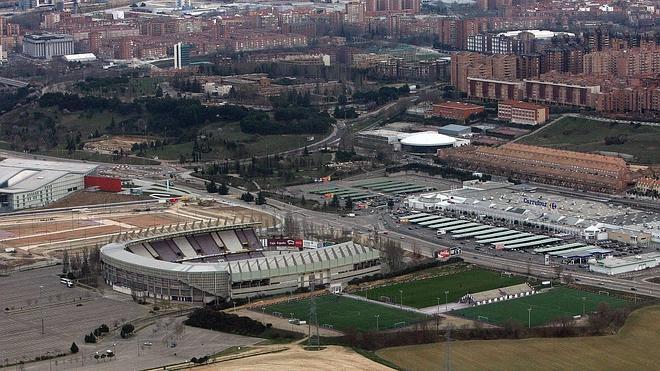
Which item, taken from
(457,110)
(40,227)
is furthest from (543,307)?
(457,110)

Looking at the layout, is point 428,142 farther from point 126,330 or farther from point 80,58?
point 80,58

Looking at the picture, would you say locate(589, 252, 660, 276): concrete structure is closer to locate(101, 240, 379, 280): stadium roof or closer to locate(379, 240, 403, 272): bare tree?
locate(379, 240, 403, 272): bare tree

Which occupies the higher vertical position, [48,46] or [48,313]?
[48,46]

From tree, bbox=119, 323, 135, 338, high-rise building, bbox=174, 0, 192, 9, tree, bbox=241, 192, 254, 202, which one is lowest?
tree, bbox=241, 192, 254, 202

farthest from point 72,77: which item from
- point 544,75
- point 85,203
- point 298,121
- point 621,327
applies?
point 621,327

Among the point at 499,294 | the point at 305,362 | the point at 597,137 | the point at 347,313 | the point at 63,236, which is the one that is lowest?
the point at 63,236

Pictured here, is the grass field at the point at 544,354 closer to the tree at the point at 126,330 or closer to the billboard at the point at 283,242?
the tree at the point at 126,330

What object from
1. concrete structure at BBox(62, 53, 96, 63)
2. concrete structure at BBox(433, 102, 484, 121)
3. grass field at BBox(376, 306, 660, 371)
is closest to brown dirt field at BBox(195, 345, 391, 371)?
grass field at BBox(376, 306, 660, 371)
